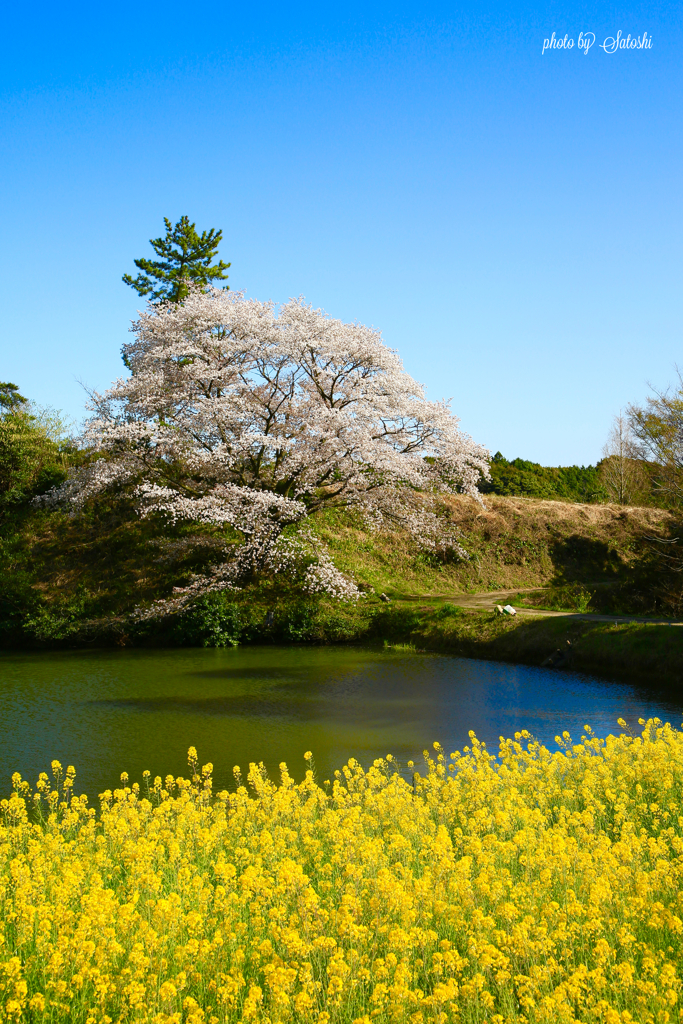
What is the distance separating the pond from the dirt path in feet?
9.38

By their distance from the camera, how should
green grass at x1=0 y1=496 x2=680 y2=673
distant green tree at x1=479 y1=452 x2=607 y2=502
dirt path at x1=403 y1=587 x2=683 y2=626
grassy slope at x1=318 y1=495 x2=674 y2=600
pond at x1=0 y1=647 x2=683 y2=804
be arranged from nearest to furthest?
pond at x1=0 y1=647 x2=683 y2=804 < dirt path at x1=403 y1=587 x2=683 y2=626 < green grass at x1=0 y1=496 x2=680 y2=673 < grassy slope at x1=318 y1=495 x2=674 y2=600 < distant green tree at x1=479 y1=452 x2=607 y2=502

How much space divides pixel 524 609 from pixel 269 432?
974 centimetres

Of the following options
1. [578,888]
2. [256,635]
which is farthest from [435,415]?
[578,888]

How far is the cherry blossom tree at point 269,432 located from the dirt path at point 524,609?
2.34 metres

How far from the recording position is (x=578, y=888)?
17.9 feet

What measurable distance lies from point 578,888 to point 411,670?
41.8ft

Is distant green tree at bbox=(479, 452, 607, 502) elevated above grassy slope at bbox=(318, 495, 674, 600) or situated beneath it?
elevated above

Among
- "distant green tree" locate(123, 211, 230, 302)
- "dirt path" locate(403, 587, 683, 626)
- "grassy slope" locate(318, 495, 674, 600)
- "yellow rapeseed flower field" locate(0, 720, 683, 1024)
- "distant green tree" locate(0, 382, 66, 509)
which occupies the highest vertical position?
"distant green tree" locate(123, 211, 230, 302)

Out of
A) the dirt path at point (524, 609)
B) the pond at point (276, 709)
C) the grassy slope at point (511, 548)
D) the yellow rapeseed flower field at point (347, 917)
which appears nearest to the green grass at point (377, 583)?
the grassy slope at point (511, 548)

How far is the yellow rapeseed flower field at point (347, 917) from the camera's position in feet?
13.2

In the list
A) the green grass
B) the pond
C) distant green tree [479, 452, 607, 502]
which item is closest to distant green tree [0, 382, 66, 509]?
the green grass

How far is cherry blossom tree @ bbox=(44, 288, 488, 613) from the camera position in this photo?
22.2 metres

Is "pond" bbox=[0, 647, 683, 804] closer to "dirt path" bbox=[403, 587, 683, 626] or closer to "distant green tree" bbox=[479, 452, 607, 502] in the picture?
"dirt path" bbox=[403, 587, 683, 626]

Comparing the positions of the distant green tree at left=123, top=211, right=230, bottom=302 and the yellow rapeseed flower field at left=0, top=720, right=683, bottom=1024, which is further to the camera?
the distant green tree at left=123, top=211, right=230, bottom=302
